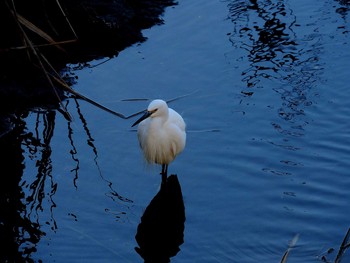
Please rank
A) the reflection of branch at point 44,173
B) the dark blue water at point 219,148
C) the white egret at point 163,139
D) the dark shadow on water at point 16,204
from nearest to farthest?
the dark shadow on water at point 16,204 → the dark blue water at point 219,148 → the reflection of branch at point 44,173 → the white egret at point 163,139

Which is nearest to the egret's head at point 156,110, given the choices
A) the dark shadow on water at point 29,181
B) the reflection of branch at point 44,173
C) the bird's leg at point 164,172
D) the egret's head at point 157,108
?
the egret's head at point 157,108

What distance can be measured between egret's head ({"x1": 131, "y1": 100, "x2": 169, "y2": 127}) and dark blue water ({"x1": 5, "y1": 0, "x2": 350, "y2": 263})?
0.62 m

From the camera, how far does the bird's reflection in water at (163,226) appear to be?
4730 millimetres

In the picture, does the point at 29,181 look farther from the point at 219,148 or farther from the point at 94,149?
the point at 219,148

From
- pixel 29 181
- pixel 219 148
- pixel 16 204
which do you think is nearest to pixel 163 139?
pixel 219 148

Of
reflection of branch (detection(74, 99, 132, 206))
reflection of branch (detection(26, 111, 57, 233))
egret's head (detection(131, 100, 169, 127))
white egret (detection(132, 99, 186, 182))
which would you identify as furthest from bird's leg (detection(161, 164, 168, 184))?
reflection of branch (detection(26, 111, 57, 233))

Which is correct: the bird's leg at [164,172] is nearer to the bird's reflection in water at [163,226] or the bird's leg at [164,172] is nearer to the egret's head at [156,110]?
the bird's reflection in water at [163,226]

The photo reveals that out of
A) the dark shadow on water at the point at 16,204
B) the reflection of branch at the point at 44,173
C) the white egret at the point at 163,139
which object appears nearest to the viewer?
the dark shadow on water at the point at 16,204

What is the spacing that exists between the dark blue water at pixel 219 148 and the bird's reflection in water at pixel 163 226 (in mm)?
66

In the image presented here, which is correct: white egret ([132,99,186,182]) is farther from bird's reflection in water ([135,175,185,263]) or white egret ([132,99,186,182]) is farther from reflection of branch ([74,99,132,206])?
reflection of branch ([74,99,132,206])

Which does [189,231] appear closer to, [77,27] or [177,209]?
[177,209]

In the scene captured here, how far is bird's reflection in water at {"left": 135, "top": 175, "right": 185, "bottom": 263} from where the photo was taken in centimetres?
473

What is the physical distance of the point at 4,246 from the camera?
466cm

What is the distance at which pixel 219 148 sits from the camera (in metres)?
5.93
